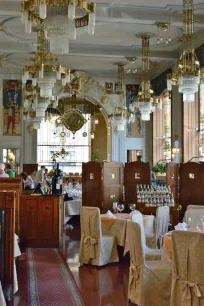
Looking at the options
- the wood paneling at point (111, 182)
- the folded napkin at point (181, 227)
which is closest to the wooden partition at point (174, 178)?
the wood paneling at point (111, 182)

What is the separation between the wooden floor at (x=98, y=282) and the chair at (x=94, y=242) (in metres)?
0.15

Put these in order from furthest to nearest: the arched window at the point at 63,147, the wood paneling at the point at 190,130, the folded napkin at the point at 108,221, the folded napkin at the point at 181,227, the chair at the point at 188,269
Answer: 1. the arched window at the point at 63,147
2. the wood paneling at the point at 190,130
3. the folded napkin at the point at 108,221
4. the folded napkin at the point at 181,227
5. the chair at the point at 188,269

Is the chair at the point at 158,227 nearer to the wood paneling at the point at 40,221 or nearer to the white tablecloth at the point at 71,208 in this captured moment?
the wood paneling at the point at 40,221

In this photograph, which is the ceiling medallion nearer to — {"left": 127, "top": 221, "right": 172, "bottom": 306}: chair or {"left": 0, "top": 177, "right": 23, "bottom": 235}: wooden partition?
{"left": 0, "top": 177, "right": 23, "bottom": 235}: wooden partition

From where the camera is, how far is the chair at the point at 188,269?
4449 millimetres

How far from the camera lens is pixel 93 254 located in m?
7.50

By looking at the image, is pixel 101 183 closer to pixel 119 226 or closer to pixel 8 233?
pixel 119 226

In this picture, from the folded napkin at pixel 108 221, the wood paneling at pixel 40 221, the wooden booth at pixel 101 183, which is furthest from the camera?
the wooden booth at pixel 101 183

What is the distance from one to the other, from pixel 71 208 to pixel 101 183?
3.96 ft

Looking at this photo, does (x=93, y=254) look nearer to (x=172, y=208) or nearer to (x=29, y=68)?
(x=172, y=208)

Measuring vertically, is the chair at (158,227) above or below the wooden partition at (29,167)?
below

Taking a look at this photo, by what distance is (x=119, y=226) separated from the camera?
7770mm

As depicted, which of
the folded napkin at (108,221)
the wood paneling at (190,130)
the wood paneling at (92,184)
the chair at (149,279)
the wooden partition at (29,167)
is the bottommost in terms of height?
the chair at (149,279)

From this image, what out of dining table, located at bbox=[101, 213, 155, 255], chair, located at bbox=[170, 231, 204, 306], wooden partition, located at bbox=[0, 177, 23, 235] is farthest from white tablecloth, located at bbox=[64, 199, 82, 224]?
chair, located at bbox=[170, 231, 204, 306]
